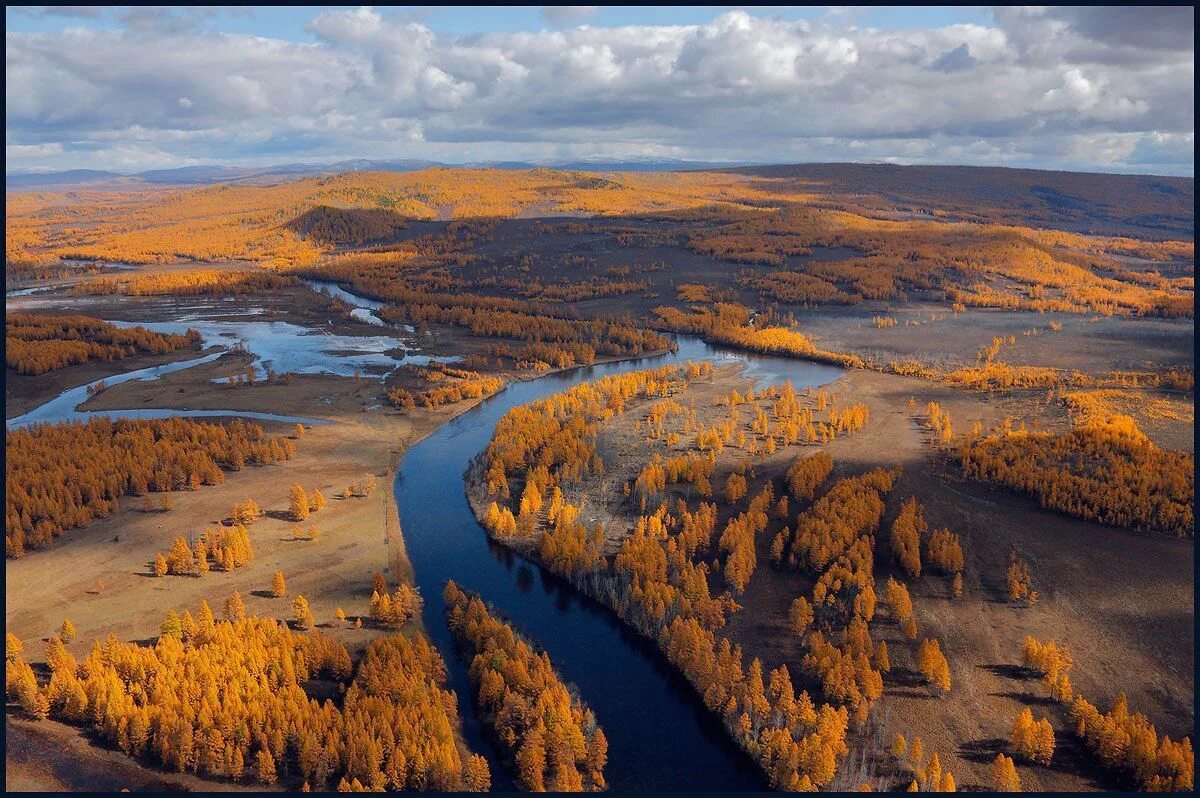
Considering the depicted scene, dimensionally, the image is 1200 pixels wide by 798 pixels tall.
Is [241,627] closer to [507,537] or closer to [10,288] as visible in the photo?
[507,537]

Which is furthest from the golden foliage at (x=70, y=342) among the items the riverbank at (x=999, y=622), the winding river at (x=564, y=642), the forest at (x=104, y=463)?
the riverbank at (x=999, y=622)

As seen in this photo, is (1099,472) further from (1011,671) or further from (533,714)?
(533,714)

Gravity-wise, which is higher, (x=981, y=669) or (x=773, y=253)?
(x=773, y=253)

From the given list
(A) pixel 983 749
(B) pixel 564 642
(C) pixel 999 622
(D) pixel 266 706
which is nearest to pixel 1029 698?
(A) pixel 983 749

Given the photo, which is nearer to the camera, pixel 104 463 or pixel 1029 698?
pixel 1029 698

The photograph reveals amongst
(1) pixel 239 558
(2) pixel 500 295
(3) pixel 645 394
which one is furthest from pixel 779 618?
(2) pixel 500 295

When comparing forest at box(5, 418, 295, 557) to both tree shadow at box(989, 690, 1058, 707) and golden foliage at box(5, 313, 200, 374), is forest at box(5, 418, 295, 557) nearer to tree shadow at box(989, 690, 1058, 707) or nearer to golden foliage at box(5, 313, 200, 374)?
golden foliage at box(5, 313, 200, 374)

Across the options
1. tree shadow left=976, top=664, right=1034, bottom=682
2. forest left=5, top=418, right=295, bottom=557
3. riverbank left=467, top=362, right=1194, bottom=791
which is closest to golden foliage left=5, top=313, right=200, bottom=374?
forest left=5, top=418, right=295, bottom=557

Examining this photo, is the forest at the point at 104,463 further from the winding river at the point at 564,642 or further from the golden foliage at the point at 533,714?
the golden foliage at the point at 533,714
